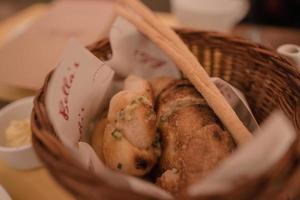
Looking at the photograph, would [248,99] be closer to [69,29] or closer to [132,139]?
[132,139]

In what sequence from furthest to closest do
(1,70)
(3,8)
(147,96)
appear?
(3,8)
(1,70)
(147,96)

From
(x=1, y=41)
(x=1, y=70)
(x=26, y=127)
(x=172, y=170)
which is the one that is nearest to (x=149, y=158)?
(x=172, y=170)

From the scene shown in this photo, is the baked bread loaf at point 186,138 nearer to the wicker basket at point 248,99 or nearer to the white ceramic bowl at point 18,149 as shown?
the wicker basket at point 248,99

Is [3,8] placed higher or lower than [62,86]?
lower

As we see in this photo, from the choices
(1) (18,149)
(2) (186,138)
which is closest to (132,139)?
(2) (186,138)

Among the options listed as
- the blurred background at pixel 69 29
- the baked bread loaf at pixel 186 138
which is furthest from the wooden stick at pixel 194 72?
the blurred background at pixel 69 29

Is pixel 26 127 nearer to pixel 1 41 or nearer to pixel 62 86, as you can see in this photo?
pixel 62 86
